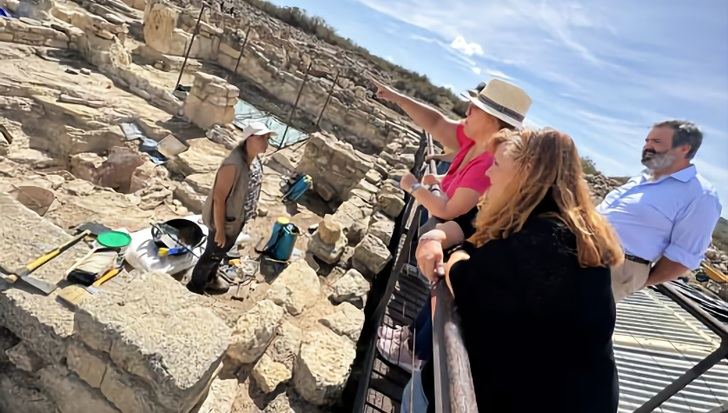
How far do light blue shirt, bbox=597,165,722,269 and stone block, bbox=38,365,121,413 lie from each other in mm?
3083

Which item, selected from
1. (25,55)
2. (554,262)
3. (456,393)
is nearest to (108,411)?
(456,393)

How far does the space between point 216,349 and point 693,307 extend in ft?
8.67

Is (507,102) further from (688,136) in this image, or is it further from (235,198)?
(235,198)

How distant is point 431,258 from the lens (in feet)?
5.59

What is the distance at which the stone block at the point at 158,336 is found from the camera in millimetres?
2006

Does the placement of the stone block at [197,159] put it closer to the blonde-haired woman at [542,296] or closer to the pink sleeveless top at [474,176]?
the pink sleeveless top at [474,176]

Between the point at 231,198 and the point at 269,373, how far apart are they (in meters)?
1.55

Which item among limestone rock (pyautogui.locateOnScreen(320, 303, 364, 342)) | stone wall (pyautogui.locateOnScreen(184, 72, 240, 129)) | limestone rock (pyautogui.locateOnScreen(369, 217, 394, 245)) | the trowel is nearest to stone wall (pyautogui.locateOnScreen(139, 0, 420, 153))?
stone wall (pyautogui.locateOnScreen(184, 72, 240, 129))

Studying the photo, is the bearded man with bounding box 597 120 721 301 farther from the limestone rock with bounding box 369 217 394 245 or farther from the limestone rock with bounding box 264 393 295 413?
the limestone rock with bounding box 369 217 394 245

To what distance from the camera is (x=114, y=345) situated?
6.77 feet

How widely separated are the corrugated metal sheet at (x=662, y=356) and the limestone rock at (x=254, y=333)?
2663mm

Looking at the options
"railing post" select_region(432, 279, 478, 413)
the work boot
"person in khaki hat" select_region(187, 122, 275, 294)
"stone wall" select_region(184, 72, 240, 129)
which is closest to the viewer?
"railing post" select_region(432, 279, 478, 413)

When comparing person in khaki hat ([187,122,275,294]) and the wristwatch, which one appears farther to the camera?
person in khaki hat ([187,122,275,294])

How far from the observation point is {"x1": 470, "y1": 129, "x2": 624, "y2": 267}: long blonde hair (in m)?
1.41
